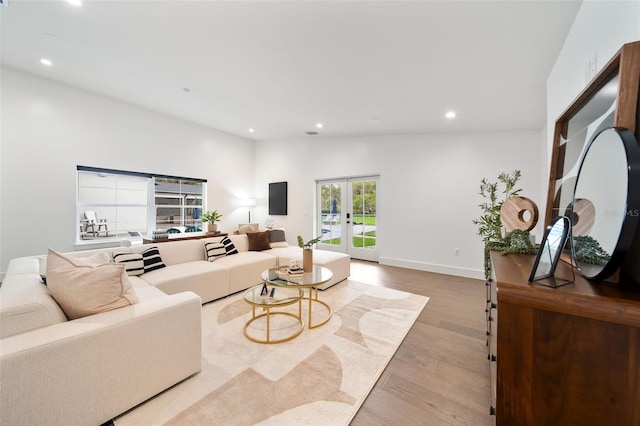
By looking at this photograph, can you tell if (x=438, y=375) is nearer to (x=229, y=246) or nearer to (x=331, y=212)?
(x=229, y=246)

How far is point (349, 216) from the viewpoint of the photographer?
229 inches

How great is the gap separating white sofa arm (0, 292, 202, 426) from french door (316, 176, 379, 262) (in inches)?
169

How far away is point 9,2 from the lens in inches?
86.1

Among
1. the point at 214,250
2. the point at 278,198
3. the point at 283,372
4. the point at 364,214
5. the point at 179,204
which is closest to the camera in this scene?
the point at 283,372

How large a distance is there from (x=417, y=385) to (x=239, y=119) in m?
5.12

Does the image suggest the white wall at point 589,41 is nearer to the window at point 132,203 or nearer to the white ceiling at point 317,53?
the white ceiling at point 317,53

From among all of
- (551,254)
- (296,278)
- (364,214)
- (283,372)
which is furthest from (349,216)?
(551,254)

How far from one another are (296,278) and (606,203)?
2249 mm

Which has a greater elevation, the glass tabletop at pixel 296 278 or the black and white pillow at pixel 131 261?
the black and white pillow at pixel 131 261

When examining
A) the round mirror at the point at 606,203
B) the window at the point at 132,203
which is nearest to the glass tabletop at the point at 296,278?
the round mirror at the point at 606,203

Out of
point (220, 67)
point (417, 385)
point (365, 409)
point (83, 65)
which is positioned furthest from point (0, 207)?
point (417, 385)

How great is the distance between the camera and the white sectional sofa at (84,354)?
3.73 feet

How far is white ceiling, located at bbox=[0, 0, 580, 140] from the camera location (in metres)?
1.89

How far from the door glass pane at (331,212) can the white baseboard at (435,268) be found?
4.45 ft
